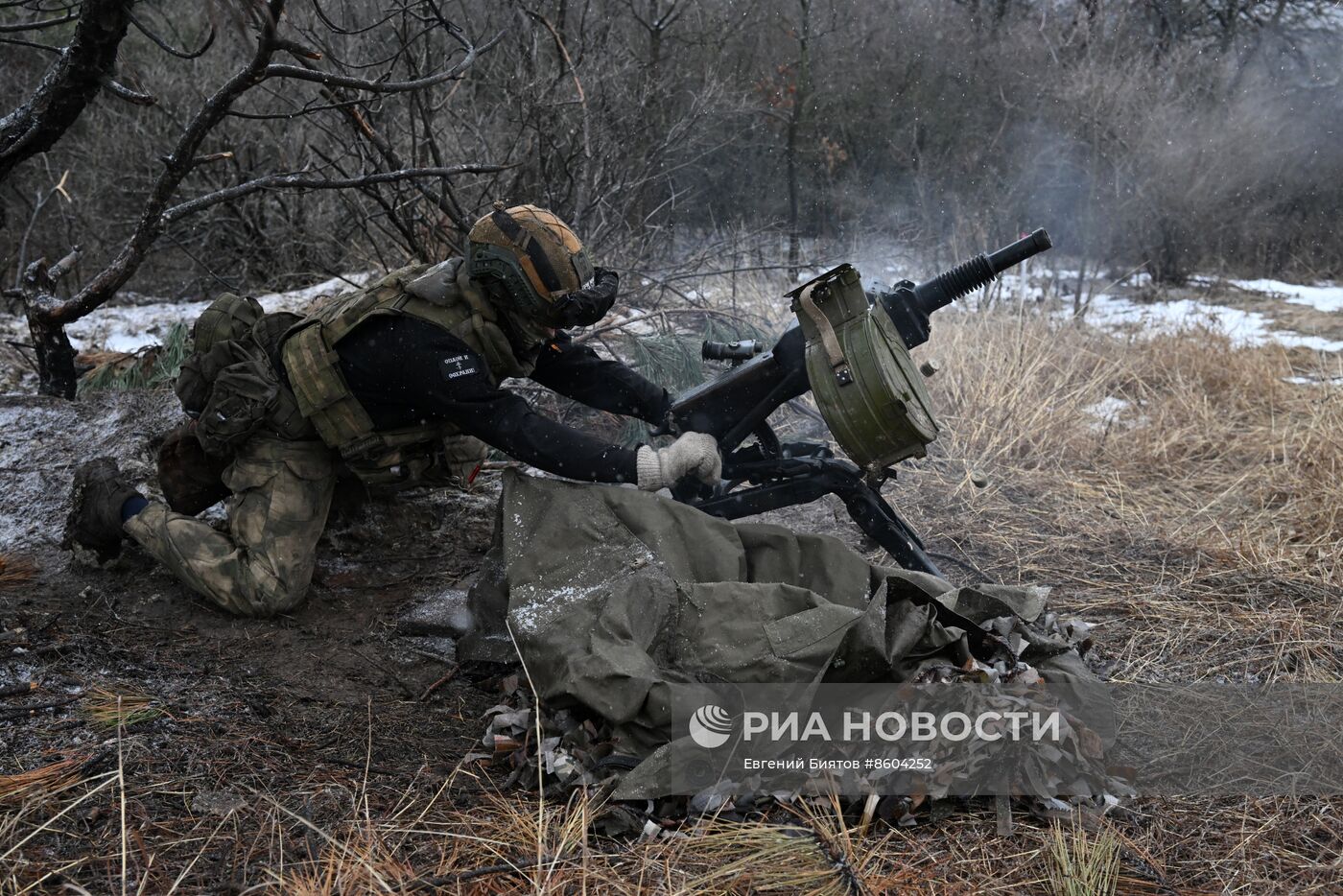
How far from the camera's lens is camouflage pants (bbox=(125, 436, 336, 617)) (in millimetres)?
3553

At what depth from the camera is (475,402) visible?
3322 millimetres

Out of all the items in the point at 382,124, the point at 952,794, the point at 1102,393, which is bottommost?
the point at 1102,393


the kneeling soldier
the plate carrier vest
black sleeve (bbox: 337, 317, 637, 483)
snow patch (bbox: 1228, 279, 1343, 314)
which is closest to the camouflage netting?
black sleeve (bbox: 337, 317, 637, 483)

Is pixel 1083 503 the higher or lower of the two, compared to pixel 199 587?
lower

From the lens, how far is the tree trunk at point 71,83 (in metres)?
2.67

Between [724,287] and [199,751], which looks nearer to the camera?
[199,751]

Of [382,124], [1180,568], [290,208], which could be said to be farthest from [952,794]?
[290,208]

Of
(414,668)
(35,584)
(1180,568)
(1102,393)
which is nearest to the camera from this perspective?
(414,668)

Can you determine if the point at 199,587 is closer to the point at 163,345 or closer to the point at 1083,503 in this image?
the point at 163,345

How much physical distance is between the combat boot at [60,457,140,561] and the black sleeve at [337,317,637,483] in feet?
3.85

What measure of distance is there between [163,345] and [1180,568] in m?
5.10

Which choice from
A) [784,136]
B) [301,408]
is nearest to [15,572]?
[301,408]

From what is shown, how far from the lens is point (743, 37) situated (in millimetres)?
11258

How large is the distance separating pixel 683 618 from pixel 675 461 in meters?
0.63
